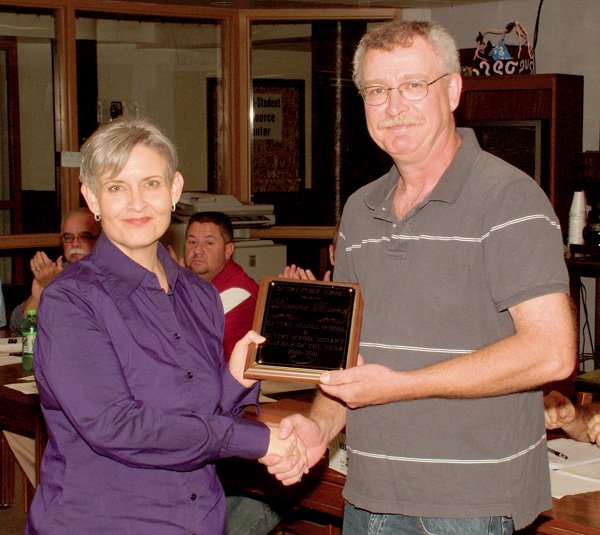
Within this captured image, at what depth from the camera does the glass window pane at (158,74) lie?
7.04 m

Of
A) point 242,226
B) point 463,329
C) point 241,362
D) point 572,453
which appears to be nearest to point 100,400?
point 241,362

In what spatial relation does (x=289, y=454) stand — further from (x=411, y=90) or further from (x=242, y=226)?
(x=242, y=226)

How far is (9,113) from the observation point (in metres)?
6.96

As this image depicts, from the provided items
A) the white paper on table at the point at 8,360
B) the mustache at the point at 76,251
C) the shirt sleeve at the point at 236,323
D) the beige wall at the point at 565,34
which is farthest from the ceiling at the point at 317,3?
the white paper on table at the point at 8,360

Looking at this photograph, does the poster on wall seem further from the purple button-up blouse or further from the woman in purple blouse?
the purple button-up blouse

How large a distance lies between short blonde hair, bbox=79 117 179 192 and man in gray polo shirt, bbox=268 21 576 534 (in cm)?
47

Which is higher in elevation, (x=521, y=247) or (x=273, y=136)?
(x=273, y=136)

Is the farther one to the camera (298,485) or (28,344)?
(28,344)

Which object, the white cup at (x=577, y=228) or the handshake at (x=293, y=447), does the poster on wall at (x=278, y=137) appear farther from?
the handshake at (x=293, y=447)

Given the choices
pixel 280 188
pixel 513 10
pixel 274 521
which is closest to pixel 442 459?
pixel 274 521

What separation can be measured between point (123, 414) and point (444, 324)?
Answer: 2.16 ft

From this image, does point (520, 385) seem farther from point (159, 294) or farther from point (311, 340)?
point (159, 294)

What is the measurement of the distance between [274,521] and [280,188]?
13.9 feet

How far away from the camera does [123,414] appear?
6.44 feet
